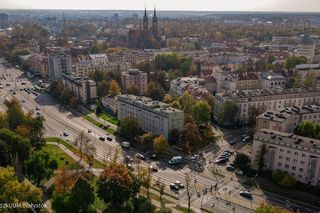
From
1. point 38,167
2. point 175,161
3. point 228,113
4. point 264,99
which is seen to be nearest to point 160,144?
point 175,161

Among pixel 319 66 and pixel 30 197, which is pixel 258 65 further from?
pixel 30 197

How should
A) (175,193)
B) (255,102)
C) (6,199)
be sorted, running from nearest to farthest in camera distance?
(6,199)
(175,193)
(255,102)

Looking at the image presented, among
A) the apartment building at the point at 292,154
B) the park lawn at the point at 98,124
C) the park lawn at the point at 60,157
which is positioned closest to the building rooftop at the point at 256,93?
the apartment building at the point at 292,154

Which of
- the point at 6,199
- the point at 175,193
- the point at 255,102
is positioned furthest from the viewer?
the point at 255,102

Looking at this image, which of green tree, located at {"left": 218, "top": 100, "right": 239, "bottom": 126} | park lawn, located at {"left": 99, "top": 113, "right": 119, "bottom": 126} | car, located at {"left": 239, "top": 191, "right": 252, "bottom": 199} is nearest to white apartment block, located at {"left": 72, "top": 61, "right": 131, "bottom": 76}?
park lawn, located at {"left": 99, "top": 113, "right": 119, "bottom": 126}

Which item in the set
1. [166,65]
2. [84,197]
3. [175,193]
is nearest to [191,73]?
[166,65]

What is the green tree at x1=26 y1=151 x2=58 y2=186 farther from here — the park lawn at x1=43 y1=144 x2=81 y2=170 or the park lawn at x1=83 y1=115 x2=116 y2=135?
the park lawn at x1=83 y1=115 x2=116 y2=135

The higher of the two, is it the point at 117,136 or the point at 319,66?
the point at 319,66

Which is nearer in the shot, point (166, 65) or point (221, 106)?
point (221, 106)
